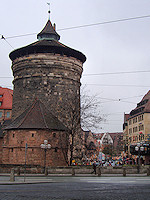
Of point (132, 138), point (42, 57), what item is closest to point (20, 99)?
point (42, 57)

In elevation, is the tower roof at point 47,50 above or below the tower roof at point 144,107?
above

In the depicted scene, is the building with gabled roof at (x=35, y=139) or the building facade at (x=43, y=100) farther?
the building facade at (x=43, y=100)

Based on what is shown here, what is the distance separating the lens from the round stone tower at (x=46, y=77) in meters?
32.0

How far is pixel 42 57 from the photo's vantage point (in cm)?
3269

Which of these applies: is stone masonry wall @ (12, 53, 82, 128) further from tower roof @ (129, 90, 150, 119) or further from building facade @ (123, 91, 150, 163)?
tower roof @ (129, 90, 150, 119)

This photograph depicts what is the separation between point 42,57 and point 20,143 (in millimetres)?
10464

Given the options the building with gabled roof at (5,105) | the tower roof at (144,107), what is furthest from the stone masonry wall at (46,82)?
the tower roof at (144,107)

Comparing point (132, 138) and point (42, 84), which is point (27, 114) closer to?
point (42, 84)

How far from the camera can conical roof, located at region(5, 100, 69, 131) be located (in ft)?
92.2

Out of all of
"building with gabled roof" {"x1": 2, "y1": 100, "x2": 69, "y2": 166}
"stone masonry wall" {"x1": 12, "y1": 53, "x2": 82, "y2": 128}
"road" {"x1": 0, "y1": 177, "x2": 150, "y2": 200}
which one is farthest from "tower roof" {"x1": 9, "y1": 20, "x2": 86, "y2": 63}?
"road" {"x1": 0, "y1": 177, "x2": 150, "y2": 200}

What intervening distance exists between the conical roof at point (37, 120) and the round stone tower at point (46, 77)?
44.9 inches

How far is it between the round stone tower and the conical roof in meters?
1.14

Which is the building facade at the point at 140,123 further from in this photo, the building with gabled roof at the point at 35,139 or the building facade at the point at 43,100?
the building with gabled roof at the point at 35,139

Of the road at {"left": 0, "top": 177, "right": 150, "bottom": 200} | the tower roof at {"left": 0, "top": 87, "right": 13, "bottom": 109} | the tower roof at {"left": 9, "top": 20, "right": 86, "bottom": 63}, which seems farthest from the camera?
the tower roof at {"left": 0, "top": 87, "right": 13, "bottom": 109}
